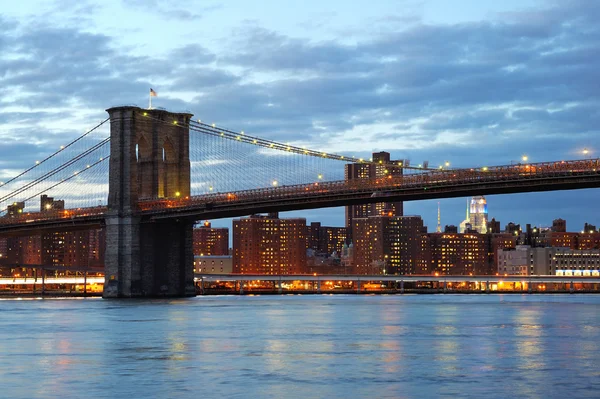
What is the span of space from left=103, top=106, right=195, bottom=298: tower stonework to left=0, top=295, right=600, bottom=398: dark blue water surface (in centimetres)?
3098

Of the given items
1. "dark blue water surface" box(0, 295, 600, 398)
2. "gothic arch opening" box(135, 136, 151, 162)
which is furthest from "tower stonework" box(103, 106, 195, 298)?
"dark blue water surface" box(0, 295, 600, 398)

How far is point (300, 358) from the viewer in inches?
1345

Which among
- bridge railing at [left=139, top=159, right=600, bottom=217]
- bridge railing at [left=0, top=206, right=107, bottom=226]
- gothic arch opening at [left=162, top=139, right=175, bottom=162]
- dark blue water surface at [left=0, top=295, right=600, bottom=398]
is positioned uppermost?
gothic arch opening at [left=162, top=139, right=175, bottom=162]

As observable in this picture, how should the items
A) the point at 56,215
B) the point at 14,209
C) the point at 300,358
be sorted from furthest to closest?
1. the point at 14,209
2. the point at 56,215
3. the point at 300,358

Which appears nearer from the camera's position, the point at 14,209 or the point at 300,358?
the point at 300,358

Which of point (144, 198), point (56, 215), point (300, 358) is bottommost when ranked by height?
A: point (300, 358)

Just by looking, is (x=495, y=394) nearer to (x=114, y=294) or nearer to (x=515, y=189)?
(x=515, y=189)

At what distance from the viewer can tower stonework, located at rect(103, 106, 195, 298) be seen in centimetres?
8812

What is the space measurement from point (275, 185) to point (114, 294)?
15.7 m

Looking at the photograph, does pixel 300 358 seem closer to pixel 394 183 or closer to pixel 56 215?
pixel 394 183

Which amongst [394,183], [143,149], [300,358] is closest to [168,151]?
[143,149]

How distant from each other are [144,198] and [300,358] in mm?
56696

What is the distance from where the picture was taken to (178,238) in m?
91.5

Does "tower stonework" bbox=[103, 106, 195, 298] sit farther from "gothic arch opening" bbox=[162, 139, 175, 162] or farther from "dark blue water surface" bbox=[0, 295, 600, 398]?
"dark blue water surface" bbox=[0, 295, 600, 398]
